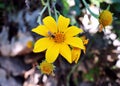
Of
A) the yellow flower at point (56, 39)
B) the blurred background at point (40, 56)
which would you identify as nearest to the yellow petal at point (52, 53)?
the yellow flower at point (56, 39)

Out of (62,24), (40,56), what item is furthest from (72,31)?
(40,56)

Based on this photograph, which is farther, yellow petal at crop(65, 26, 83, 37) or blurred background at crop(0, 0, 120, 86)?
blurred background at crop(0, 0, 120, 86)

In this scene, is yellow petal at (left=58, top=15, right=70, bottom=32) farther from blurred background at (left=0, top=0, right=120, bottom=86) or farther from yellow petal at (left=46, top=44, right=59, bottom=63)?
blurred background at (left=0, top=0, right=120, bottom=86)

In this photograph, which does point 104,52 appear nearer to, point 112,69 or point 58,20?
point 112,69

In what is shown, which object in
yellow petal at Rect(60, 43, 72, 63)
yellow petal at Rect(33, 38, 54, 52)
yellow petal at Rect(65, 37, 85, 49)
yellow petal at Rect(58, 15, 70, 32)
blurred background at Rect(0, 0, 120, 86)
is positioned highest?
yellow petal at Rect(58, 15, 70, 32)

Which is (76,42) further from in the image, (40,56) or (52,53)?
(40,56)

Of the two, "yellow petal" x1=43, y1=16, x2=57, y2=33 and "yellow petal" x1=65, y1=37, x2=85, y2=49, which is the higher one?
"yellow petal" x1=43, y1=16, x2=57, y2=33

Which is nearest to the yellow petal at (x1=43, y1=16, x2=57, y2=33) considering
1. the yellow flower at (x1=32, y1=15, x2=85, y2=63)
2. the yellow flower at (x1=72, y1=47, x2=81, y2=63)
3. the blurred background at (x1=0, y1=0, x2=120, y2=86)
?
the yellow flower at (x1=32, y1=15, x2=85, y2=63)
